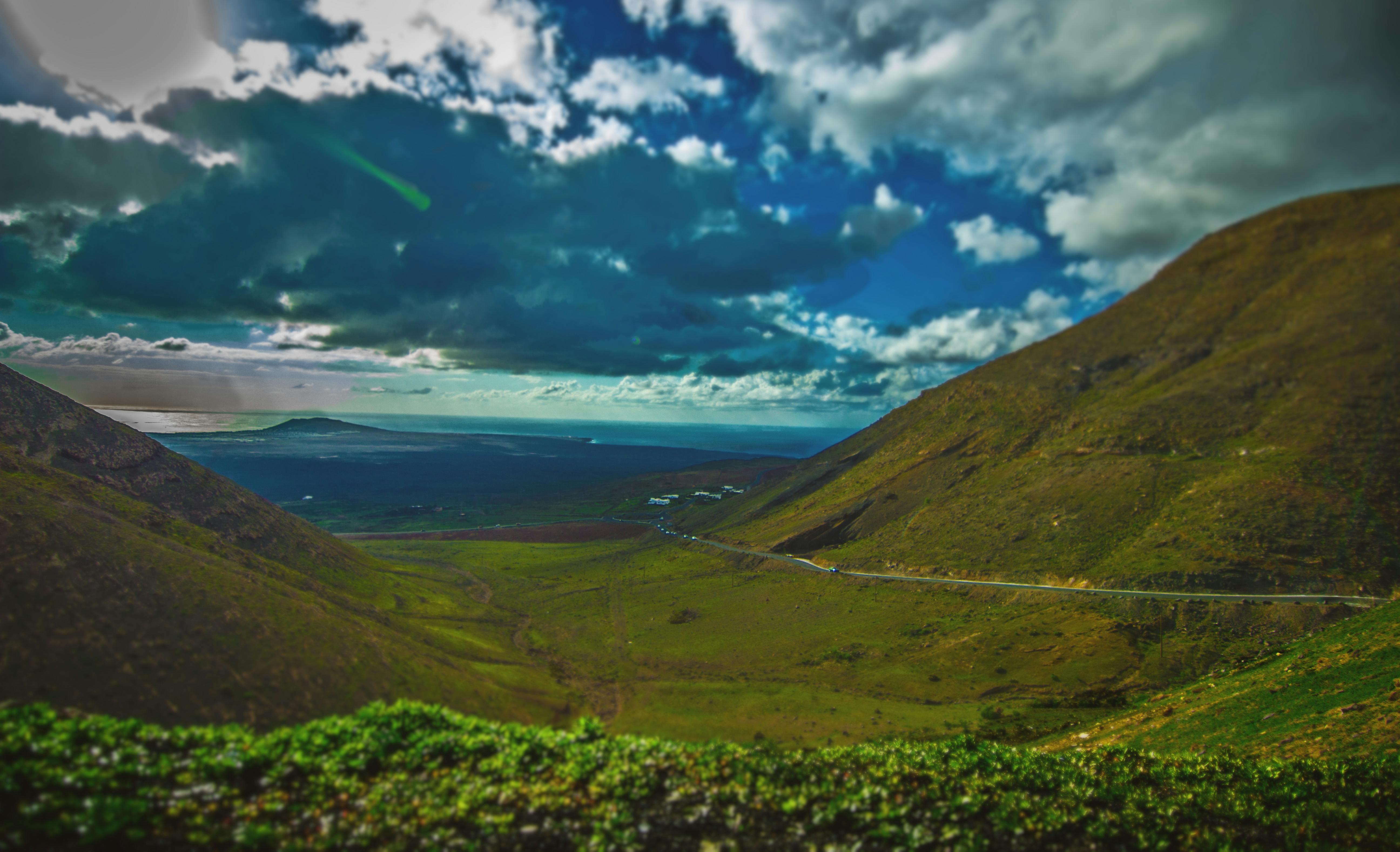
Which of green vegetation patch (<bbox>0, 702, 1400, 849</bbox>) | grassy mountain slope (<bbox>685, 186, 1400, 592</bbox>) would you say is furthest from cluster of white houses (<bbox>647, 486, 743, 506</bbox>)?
green vegetation patch (<bbox>0, 702, 1400, 849</bbox>)

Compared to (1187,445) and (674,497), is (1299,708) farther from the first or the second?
(674,497)

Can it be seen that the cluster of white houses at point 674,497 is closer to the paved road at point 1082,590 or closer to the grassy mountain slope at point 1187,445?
the paved road at point 1082,590

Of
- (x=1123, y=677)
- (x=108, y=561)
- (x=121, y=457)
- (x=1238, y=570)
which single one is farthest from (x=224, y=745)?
(x=1238, y=570)

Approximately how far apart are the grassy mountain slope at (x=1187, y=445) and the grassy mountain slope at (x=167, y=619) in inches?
2270

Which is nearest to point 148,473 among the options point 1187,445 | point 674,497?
point 1187,445

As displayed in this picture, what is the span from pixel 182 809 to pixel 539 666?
4376cm

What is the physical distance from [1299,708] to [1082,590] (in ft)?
127

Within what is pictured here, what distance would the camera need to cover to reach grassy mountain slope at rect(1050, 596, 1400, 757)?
16734 millimetres

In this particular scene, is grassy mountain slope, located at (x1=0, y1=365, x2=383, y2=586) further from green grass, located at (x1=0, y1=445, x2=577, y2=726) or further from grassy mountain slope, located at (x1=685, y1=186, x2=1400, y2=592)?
grassy mountain slope, located at (x1=685, y1=186, x2=1400, y2=592)

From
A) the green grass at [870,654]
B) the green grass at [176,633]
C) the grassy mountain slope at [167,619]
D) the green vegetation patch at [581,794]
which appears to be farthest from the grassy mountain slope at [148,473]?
the green vegetation patch at [581,794]

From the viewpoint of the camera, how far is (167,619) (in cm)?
2450

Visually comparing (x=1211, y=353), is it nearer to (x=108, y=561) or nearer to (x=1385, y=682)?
(x=1385, y=682)

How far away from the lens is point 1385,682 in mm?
19000

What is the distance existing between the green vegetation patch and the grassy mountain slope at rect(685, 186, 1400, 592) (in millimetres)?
51940
